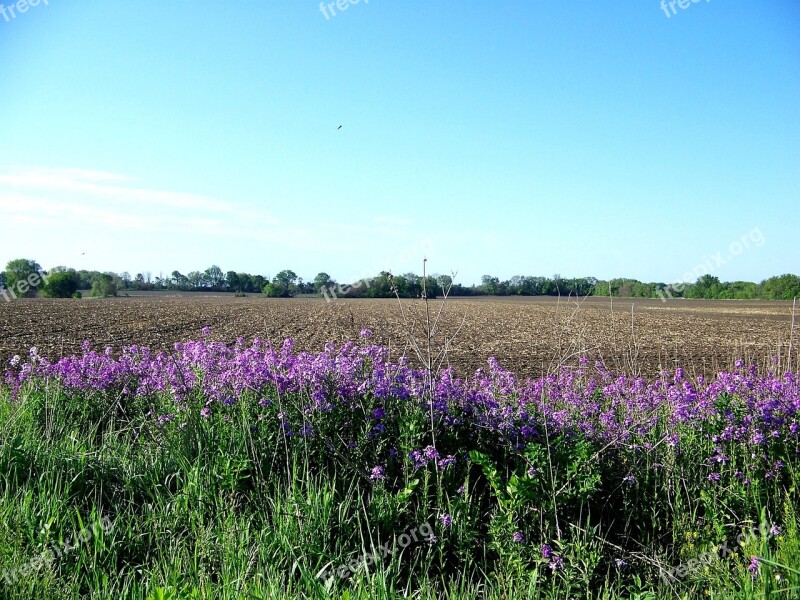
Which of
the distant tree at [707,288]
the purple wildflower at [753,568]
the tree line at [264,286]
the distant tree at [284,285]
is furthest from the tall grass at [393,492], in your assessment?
the distant tree at [707,288]

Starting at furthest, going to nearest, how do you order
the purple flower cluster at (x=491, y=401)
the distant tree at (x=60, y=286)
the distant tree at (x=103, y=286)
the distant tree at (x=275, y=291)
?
1. the distant tree at (x=275, y=291)
2. the distant tree at (x=103, y=286)
3. the distant tree at (x=60, y=286)
4. the purple flower cluster at (x=491, y=401)

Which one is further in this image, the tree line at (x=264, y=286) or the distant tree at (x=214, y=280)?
the distant tree at (x=214, y=280)

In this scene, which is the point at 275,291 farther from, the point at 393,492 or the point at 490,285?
the point at 393,492

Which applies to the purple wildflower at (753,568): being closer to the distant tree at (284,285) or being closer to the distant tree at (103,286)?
the distant tree at (284,285)

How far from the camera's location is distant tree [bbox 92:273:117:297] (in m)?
87.4

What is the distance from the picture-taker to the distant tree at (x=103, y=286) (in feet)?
287

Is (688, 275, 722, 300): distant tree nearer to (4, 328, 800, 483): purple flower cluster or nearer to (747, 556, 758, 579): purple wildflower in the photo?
(4, 328, 800, 483): purple flower cluster

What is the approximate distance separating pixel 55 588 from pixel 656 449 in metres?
4.26

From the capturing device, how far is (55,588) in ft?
10.3

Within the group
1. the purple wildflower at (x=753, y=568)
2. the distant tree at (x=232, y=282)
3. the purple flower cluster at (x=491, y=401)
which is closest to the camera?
the purple wildflower at (x=753, y=568)

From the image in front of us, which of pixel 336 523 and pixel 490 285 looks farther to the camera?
pixel 490 285

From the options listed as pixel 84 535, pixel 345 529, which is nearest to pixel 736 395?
pixel 345 529

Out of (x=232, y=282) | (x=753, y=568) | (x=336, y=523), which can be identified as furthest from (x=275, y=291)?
(x=753, y=568)

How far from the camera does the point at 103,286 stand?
87375 millimetres
